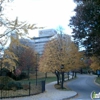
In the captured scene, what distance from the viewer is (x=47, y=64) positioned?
106 feet

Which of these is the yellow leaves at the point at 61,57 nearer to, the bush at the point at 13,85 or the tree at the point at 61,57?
the tree at the point at 61,57

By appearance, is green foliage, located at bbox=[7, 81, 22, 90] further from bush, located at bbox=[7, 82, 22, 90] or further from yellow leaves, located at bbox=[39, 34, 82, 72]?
yellow leaves, located at bbox=[39, 34, 82, 72]

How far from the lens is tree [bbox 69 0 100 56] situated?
Answer: 58.1 feet

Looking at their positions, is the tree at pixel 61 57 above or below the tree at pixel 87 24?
below

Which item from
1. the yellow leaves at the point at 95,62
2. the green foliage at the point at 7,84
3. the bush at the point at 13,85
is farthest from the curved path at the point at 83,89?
the green foliage at the point at 7,84

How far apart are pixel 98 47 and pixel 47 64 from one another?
11568mm

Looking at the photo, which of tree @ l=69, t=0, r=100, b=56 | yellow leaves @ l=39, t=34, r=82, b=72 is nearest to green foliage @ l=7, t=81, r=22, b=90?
tree @ l=69, t=0, r=100, b=56

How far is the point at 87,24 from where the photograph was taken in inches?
803

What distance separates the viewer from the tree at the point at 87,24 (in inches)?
697

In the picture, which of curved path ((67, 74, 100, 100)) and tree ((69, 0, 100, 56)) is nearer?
tree ((69, 0, 100, 56))

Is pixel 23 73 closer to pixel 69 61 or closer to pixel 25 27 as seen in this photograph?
pixel 69 61

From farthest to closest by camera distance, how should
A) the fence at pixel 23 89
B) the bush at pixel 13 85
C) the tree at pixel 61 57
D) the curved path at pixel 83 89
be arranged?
the tree at pixel 61 57 < the bush at pixel 13 85 < the curved path at pixel 83 89 < the fence at pixel 23 89

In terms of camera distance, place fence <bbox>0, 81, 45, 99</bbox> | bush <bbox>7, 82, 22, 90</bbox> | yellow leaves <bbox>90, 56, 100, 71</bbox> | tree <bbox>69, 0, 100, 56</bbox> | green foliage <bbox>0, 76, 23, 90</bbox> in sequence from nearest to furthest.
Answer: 1. tree <bbox>69, 0, 100, 56</bbox>
2. fence <bbox>0, 81, 45, 99</bbox>
3. green foliage <bbox>0, 76, 23, 90</bbox>
4. bush <bbox>7, 82, 22, 90</bbox>
5. yellow leaves <bbox>90, 56, 100, 71</bbox>

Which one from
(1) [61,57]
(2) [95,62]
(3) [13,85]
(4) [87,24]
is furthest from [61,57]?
(4) [87,24]
